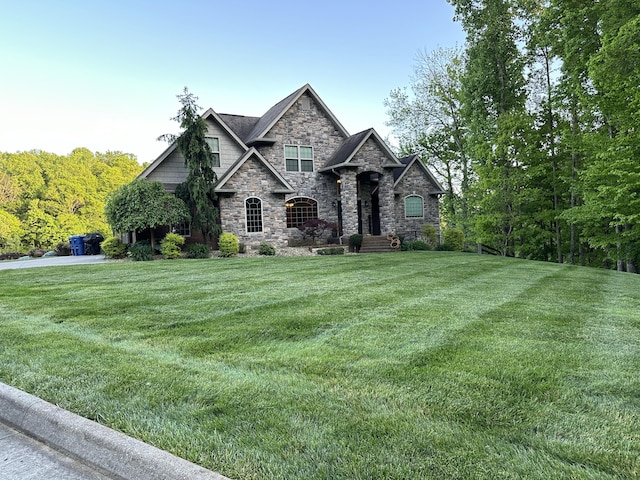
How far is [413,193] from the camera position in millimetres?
24219

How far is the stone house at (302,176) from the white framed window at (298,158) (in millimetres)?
54

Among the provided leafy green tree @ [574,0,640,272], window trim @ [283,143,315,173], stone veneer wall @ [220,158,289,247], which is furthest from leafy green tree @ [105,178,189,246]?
leafy green tree @ [574,0,640,272]

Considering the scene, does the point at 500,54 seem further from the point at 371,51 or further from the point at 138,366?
the point at 138,366

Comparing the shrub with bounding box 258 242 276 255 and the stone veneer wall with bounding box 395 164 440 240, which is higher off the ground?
the stone veneer wall with bounding box 395 164 440 240

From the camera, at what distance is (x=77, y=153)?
52438 millimetres

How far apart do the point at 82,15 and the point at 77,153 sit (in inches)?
1663

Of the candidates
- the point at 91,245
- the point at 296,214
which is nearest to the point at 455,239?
the point at 296,214

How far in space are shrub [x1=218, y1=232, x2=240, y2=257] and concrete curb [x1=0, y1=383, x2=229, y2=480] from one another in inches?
559

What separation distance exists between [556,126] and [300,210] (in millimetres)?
13118

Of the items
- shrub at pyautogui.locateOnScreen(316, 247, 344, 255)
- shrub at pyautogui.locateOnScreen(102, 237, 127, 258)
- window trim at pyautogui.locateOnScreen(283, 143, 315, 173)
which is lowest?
shrub at pyautogui.locateOnScreen(316, 247, 344, 255)

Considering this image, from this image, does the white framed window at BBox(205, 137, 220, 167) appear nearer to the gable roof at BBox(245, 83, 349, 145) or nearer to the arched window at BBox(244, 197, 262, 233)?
the gable roof at BBox(245, 83, 349, 145)

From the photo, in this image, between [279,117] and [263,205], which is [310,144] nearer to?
[279,117]

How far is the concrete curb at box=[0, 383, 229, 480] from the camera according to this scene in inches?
79.7

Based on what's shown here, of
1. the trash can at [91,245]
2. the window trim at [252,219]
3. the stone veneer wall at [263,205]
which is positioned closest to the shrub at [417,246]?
the stone veneer wall at [263,205]
